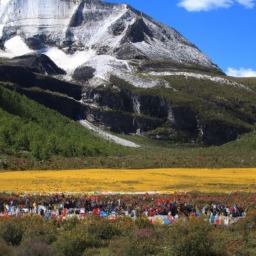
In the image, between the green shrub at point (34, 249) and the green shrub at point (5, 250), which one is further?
the green shrub at point (5, 250)

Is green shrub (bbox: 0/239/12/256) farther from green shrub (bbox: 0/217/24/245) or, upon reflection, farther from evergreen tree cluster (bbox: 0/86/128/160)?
evergreen tree cluster (bbox: 0/86/128/160)

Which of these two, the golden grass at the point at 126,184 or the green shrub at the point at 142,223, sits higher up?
the golden grass at the point at 126,184

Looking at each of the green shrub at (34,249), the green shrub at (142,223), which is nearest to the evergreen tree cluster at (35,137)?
the green shrub at (142,223)

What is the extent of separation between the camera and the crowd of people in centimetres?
2869

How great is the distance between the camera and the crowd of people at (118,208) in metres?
28.7

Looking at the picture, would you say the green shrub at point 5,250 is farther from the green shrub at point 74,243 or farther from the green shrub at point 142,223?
the green shrub at point 142,223

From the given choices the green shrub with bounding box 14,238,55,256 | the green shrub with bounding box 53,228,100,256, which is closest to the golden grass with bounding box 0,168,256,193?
the green shrub with bounding box 53,228,100,256

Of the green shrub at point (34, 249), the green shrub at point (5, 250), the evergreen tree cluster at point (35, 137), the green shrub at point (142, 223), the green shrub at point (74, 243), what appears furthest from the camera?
the evergreen tree cluster at point (35, 137)

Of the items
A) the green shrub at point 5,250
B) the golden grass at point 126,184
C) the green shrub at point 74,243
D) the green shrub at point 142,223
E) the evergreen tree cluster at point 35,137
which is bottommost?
the green shrub at point 5,250

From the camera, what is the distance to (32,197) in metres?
34.4

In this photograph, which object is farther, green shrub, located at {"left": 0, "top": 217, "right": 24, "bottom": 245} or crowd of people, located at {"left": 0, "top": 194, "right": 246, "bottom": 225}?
crowd of people, located at {"left": 0, "top": 194, "right": 246, "bottom": 225}

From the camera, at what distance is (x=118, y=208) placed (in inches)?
1208

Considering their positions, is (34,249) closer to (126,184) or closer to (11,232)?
(11,232)

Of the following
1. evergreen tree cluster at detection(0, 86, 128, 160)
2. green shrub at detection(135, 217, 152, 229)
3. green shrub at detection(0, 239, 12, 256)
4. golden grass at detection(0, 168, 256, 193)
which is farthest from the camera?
evergreen tree cluster at detection(0, 86, 128, 160)
